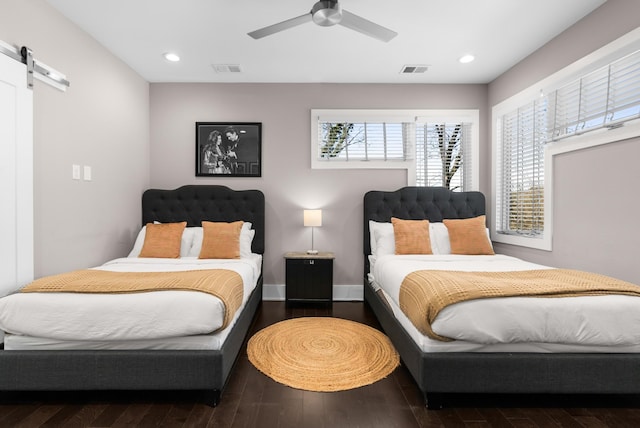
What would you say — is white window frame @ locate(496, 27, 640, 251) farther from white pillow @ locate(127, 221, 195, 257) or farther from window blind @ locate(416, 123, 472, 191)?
white pillow @ locate(127, 221, 195, 257)

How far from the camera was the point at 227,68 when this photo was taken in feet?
12.6

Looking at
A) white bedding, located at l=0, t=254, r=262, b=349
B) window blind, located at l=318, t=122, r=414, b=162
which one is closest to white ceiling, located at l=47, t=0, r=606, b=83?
window blind, located at l=318, t=122, r=414, b=162

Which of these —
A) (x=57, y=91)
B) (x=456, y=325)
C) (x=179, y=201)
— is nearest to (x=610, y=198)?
(x=456, y=325)

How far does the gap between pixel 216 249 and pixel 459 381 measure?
98.2 inches

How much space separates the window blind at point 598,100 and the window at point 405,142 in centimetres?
120

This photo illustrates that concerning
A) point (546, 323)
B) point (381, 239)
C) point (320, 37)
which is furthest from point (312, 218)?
point (546, 323)

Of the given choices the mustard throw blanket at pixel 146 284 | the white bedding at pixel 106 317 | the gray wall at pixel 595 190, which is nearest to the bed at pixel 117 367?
the white bedding at pixel 106 317

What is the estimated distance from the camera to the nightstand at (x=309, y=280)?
3.84m

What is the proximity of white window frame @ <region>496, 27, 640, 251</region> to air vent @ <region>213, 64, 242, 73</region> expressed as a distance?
314cm

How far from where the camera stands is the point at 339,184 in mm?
4297

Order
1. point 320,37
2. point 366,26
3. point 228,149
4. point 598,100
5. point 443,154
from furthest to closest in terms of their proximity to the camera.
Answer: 1. point 443,154
2. point 228,149
3. point 320,37
4. point 598,100
5. point 366,26

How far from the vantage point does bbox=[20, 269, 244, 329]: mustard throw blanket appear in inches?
78.1

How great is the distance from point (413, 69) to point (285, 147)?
1.77 metres

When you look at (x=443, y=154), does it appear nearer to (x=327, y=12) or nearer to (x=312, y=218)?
(x=312, y=218)
